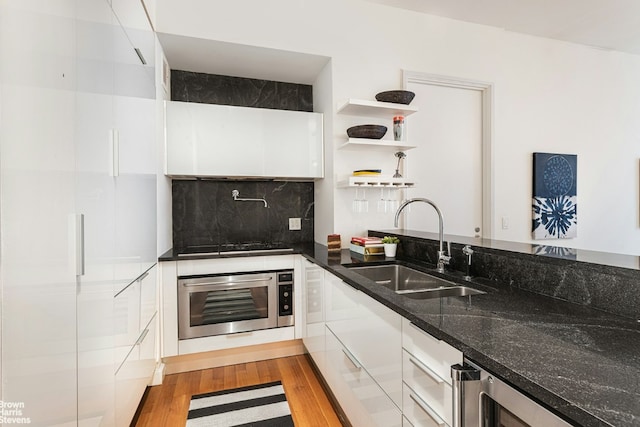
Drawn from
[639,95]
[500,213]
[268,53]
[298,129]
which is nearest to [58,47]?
[268,53]

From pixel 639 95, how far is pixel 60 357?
5553 millimetres

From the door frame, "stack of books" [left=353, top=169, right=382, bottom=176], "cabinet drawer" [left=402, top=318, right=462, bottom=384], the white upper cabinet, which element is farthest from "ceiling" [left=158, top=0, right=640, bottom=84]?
"cabinet drawer" [left=402, top=318, right=462, bottom=384]

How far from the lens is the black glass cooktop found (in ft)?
8.23

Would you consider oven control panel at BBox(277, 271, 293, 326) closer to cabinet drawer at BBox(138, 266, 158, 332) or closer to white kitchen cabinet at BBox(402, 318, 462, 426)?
cabinet drawer at BBox(138, 266, 158, 332)

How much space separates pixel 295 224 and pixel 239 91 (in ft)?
4.59

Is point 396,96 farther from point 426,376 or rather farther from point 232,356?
point 232,356

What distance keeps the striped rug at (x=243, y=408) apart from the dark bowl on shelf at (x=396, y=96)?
236 centimetres

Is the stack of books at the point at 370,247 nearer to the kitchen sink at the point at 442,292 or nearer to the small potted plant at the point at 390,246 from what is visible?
the small potted plant at the point at 390,246

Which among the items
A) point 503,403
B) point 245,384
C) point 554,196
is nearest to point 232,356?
point 245,384

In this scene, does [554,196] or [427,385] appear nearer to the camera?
[427,385]

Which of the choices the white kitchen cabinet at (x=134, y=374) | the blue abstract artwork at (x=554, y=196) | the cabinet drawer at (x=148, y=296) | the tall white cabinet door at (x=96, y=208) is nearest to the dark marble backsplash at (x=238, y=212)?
the cabinet drawer at (x=148, y=296)

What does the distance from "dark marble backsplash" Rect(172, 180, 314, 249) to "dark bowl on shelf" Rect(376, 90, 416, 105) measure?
3.60ft

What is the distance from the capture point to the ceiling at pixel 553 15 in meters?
2.68

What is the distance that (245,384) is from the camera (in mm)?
2254
